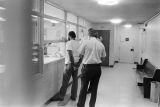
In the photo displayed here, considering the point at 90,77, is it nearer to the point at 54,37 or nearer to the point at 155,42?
the point at 54,37

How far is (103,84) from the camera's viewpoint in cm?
547

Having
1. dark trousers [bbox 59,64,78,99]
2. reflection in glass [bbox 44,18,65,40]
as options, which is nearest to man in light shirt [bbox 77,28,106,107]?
dark trousers [bbox 59,64,78,99]

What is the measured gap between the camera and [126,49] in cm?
1077

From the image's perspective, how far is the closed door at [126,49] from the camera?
10680 millimetres

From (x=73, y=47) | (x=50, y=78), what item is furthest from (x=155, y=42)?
(x=50, y=78)

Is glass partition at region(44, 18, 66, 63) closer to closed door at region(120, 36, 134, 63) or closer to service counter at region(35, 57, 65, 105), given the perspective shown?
service counter at region(35, 57, 65, 105)

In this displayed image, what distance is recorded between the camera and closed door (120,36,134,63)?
10.7m

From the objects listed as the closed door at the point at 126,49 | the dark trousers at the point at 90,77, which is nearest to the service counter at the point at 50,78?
the dark trousers at the point at 90,77

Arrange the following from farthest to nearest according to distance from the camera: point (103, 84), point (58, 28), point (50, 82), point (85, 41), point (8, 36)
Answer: point (103, 84) < point (58, 28) < point (50, 82) < point (85, 41) < point (8, 36)

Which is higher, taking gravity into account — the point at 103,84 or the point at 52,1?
the point at 52,1

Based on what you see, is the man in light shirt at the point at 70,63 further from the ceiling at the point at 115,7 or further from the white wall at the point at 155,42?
the white wall at the point at 155,42

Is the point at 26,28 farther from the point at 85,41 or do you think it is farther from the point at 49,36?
the point at 49,36

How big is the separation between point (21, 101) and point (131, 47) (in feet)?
35.1

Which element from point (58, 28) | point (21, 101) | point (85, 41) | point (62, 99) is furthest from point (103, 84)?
point (21, 101)
